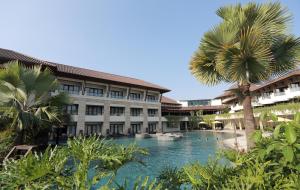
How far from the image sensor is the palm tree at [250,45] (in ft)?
26.4

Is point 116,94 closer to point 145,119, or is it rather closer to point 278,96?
point 145,119

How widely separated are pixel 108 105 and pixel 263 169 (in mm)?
37635

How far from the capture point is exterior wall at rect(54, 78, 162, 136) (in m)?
34.9

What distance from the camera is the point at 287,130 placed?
104 inches

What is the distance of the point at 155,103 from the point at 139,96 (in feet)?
17.4

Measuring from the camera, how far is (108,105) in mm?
39594

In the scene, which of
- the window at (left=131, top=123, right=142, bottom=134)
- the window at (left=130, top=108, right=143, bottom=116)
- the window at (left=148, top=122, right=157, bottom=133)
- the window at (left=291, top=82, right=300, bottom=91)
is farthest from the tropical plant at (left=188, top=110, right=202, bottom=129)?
the window at (left=291, top=82, right=300, bottom=91)

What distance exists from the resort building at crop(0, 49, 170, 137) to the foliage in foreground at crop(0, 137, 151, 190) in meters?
28.2

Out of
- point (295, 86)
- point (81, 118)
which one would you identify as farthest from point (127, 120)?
point (295, 86)

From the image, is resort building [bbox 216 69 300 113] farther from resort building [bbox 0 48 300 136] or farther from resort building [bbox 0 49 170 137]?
resort building [bbox 0 49 170 137]

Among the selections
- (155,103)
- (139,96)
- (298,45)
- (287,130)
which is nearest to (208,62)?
(298,45)

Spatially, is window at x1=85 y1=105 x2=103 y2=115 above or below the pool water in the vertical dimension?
above

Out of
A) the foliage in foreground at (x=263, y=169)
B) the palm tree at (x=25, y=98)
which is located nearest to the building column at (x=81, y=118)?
the palm tree at (x=25, y=98)

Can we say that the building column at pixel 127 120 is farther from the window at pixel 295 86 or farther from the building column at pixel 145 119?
the window at pixel 295 86
